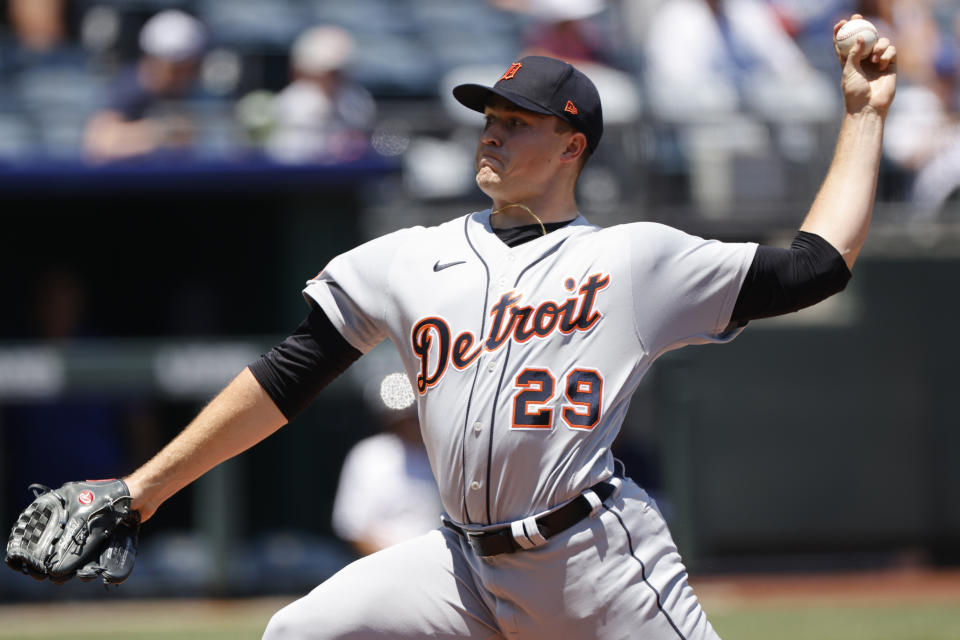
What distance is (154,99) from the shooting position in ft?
25.2

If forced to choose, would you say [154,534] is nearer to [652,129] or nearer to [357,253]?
[652,129]

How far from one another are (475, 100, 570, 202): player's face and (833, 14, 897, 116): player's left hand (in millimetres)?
619

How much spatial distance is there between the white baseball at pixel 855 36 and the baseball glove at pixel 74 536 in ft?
5.81

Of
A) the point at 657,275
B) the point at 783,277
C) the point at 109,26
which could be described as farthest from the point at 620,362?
the point at 109,26

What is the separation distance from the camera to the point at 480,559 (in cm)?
273

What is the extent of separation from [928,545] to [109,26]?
6026 mm

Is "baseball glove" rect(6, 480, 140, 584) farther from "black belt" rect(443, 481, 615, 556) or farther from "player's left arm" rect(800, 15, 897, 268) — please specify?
"player's left arm" rect(800, 15, 897, 268)

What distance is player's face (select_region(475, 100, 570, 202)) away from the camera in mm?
2848

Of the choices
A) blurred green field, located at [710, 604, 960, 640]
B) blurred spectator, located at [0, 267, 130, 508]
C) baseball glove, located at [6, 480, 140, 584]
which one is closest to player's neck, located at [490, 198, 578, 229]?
baseball glove, located at [6, 480, 140, 584]

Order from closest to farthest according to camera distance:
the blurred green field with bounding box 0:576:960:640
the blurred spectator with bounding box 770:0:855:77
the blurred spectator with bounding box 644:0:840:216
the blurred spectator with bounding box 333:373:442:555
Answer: the blurred spectator with bounding box 333:373:442:555, the blurred green field with bounding box 0:576:960:640, the blurred spectator with bounding box 644:0:840:216, the blurred spectator with bounding box 770:0:855:77

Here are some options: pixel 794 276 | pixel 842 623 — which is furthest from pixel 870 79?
pixel 842 623

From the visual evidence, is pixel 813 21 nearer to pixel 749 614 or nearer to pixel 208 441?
pixel 749 614

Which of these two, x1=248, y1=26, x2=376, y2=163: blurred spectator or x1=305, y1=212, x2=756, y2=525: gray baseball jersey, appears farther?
x1=248, y1=26, x2=376, y2=163: blurred spectator

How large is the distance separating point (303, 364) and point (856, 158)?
4.08 ft
